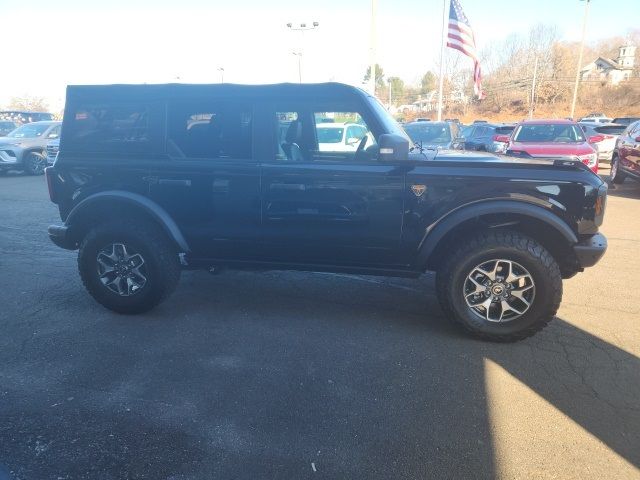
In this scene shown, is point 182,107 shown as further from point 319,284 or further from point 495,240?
point 495,240

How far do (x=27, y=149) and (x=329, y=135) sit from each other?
14066 millimetres

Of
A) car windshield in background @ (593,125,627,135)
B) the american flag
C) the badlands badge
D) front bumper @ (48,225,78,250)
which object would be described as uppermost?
the american flag

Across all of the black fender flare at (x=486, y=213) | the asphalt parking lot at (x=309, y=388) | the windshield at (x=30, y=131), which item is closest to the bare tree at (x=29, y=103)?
the windshield at (x=30, y=131)

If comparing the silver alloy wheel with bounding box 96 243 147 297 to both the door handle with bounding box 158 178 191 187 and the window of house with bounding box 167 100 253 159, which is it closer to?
the door handle with bounding box 158 178 191 187

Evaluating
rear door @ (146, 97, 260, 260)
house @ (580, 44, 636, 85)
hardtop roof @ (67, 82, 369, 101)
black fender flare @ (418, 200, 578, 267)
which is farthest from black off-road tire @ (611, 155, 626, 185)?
house @ (580, 44, 636, 85)

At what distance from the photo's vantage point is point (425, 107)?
78.8m

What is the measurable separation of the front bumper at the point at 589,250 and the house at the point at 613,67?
79.7 m

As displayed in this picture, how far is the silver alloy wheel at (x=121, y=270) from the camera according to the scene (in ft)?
13.5

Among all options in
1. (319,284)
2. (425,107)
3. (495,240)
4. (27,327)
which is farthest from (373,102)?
(425,107)

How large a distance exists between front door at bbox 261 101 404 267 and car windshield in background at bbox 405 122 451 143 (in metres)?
8.37

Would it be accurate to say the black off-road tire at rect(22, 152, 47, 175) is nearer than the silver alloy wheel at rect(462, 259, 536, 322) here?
No

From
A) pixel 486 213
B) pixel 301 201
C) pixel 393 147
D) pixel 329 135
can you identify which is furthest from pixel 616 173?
pixel 301 201

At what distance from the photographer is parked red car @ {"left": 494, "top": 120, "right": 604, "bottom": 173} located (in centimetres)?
1021

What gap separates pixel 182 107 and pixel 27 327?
2339mm
